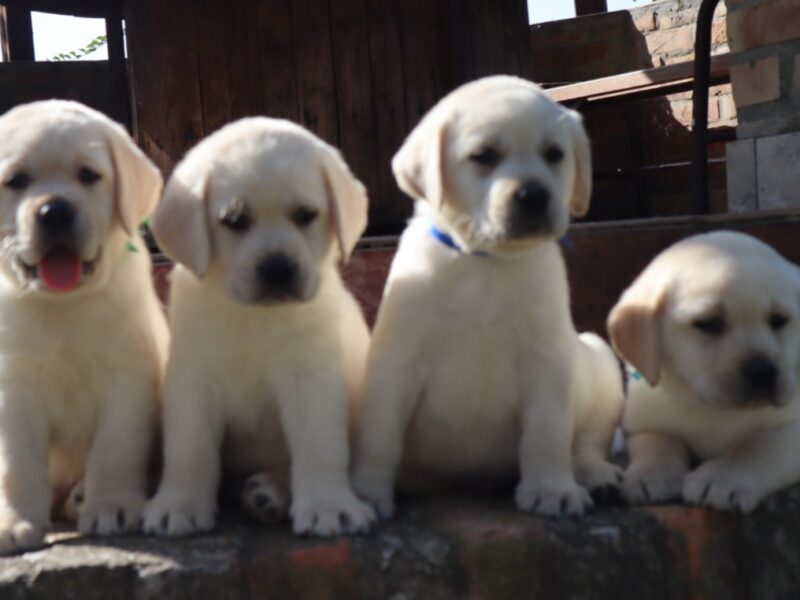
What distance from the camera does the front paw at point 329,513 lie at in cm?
313

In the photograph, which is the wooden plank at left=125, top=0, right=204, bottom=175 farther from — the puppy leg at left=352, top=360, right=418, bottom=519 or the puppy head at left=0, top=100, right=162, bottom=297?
the puppy leg at left=352, top=360, right=418, bottom=519

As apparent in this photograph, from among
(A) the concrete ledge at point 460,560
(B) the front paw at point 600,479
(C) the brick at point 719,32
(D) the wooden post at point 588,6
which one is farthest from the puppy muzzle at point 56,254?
(D) the wooden post at point 588,6

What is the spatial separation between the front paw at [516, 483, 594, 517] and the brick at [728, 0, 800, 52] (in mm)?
2991

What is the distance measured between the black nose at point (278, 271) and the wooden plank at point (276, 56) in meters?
3.56

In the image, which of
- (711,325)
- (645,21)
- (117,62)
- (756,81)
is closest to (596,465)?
(711,325)

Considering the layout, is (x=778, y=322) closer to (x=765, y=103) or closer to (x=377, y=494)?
(x=377, y=494)

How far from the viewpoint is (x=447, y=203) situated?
3492 millimetres

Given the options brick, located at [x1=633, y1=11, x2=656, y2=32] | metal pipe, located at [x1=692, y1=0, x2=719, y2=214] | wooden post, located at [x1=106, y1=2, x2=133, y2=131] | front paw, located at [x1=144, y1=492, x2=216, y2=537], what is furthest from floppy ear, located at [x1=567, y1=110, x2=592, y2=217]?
brick, located at [x1=633, y1=11, x2=656, y2=32]

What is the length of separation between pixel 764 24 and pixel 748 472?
2.90 m

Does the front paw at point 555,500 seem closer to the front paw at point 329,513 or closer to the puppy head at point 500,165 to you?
the front paw at point 329,513

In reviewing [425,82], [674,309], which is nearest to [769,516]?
[674,309]

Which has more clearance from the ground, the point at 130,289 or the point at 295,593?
the point at 130,289

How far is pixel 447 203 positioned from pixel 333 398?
703mm

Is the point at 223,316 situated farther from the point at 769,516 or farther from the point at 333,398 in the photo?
the point at 769,516
